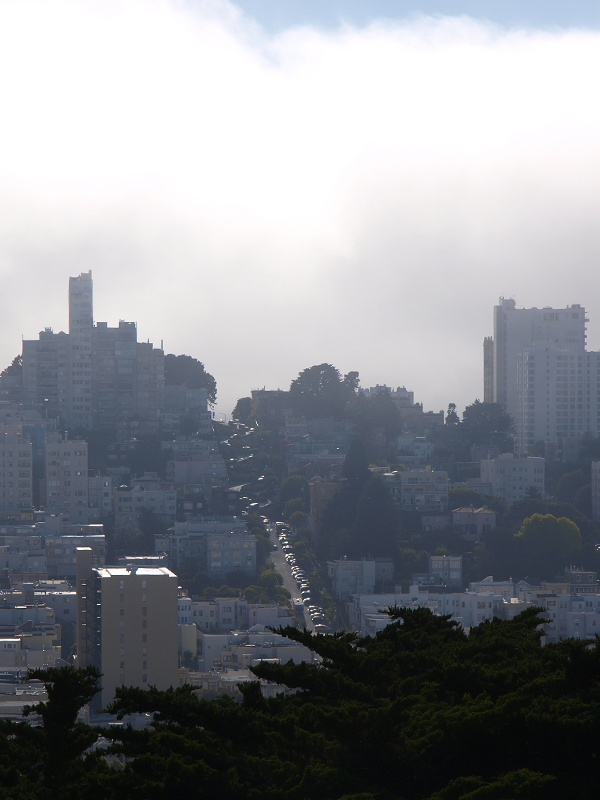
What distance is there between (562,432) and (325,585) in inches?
1244

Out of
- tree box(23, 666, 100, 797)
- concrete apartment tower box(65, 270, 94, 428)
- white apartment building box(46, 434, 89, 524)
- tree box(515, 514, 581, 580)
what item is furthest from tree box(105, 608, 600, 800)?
concrete apartment tower box(65, 270, 94, 428)

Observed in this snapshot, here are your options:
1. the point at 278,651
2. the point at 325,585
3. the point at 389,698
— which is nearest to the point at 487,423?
the point at 325,585

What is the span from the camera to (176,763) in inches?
498

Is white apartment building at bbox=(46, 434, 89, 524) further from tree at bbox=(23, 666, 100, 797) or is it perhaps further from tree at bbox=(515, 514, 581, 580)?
tree at bbox=(23, 666, 100, 797)

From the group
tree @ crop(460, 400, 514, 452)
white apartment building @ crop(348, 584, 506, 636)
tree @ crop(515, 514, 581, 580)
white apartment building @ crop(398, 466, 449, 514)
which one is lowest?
white apartment building @ crop(348, 584, 506, 636)

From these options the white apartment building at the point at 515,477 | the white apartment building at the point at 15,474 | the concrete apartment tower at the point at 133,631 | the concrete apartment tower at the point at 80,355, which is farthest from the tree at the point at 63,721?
the concrete apartment tower at the point at 80,355

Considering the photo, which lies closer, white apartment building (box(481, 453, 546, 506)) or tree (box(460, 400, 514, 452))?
white apartment building (box(481, 453, 546, 506))

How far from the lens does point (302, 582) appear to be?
62.8 m

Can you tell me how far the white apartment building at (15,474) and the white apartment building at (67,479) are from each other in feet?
3.65

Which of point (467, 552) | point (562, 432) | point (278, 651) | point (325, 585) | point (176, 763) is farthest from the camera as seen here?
point (562, 432)

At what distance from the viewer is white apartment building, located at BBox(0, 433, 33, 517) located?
228ft

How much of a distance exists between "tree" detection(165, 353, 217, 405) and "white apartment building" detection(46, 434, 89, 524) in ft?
68.1

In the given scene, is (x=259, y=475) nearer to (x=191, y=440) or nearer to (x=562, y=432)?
(x=191, y=440)

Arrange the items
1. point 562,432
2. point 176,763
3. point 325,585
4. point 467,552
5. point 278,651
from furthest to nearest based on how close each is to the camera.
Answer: point 562,432 → point 467,552 → point 325,585 → point 278,651 → point 176,763
